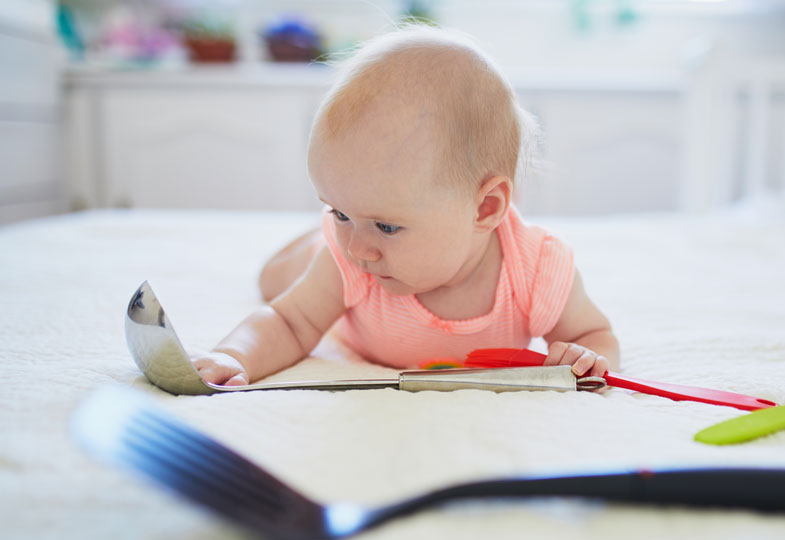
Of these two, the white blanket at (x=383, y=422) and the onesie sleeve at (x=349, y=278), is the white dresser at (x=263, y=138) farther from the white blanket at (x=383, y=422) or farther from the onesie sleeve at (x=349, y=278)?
the onesie sleeve at (x=349, y=278)

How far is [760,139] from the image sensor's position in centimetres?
189

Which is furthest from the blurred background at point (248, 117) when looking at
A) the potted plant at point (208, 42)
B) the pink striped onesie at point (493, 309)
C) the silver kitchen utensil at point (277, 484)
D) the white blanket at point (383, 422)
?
the silver kitchen utensil at point (277, 484)

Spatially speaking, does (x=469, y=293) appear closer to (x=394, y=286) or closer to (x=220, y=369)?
(x=394, y=286)

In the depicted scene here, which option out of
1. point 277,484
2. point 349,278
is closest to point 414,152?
point 349,278

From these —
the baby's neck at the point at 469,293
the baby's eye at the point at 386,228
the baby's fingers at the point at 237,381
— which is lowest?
the baby's fingers at the point at 237,381

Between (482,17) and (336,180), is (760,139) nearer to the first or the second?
(482,17)

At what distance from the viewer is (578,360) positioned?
0.62m

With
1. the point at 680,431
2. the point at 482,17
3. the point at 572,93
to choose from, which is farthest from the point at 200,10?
the point at 680,431

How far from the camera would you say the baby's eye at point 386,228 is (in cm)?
66

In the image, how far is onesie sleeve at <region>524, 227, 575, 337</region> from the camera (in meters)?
0.74

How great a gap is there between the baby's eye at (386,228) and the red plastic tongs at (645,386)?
130 millimetres

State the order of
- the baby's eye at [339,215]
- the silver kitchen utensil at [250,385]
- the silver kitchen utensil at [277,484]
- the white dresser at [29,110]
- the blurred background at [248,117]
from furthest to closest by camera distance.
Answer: the blurred background at [248,117], the white dresser at [29,110], the baby's eye at [339,215], the silver kitchen utensil at [250,385], the silver kitchen utensil at [277,484]

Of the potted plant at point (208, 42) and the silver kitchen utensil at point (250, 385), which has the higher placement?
the potted plant at point (208, 42)

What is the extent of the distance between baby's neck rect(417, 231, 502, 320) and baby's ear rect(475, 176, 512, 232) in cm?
5
